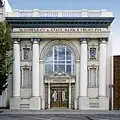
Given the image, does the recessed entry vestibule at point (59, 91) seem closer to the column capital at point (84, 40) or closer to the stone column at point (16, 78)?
the stone column at point (16, 78)

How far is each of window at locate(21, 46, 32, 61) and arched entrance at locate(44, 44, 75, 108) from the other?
167 cm

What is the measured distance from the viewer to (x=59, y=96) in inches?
1423

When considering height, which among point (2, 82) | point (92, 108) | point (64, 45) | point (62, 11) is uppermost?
point (62, 11)

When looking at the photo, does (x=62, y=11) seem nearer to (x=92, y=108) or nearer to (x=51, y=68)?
(x=51, y=68)

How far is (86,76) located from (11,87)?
739cm

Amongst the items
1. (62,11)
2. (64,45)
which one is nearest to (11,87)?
(64,45)

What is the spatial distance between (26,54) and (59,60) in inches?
130

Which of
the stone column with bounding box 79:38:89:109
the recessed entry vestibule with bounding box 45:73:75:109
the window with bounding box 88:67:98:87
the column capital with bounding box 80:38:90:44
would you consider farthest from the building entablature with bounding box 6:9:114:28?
the recessed entry vestibule with bounding box 45:73:75:109

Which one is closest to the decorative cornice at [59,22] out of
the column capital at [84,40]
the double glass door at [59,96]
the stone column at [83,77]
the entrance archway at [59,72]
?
the column capital at [84,40]

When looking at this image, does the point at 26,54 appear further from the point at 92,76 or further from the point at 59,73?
the point at 92,76

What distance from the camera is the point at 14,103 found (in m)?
34.8

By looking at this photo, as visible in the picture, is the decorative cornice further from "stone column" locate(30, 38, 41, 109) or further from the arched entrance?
the arched entrance

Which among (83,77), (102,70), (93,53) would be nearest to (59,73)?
(83,77)

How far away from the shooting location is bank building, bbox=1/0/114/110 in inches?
1379
